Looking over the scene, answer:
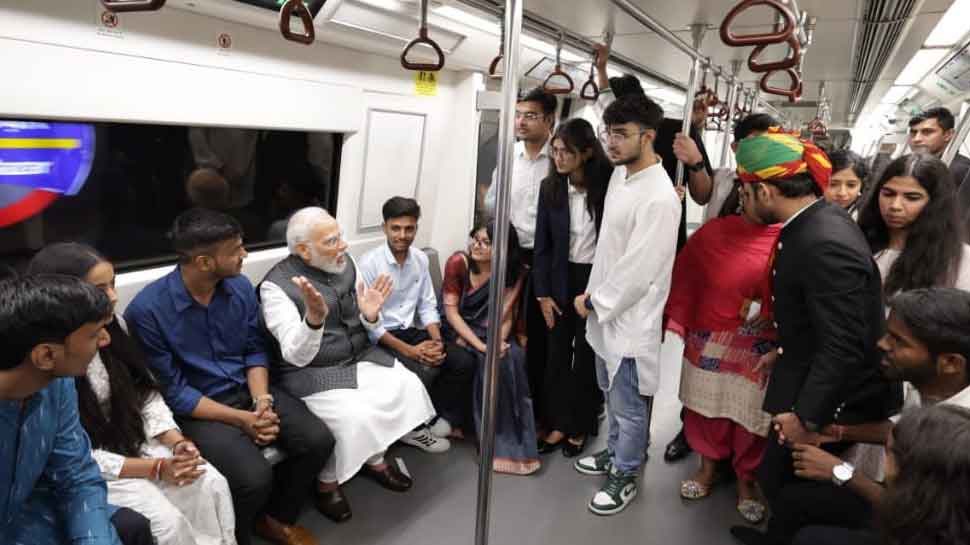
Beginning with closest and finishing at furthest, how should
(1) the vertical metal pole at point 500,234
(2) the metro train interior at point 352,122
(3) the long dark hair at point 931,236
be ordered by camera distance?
(1) the vertical metal pole at point 500,234
(2) the metro train interior at point 352,122
(3) the long dark hair at point 931,236

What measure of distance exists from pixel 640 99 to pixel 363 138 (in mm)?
1866

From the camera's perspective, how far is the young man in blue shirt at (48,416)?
4.82ft

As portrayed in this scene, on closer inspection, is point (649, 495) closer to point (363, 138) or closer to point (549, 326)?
point (549, 326)

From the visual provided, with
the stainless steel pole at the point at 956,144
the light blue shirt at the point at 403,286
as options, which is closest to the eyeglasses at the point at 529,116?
the light blue shirt at the point at 403,286

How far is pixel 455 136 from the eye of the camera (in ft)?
15.3

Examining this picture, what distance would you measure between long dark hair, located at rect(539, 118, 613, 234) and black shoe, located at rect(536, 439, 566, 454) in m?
1.34

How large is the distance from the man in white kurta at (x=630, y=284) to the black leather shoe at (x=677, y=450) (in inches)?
20.2

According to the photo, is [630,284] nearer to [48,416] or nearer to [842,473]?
[842,473]

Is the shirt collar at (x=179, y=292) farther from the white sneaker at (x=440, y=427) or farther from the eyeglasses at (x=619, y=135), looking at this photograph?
the eyeglasses at (x=619, y=135)

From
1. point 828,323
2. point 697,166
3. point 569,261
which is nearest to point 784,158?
point 828,323

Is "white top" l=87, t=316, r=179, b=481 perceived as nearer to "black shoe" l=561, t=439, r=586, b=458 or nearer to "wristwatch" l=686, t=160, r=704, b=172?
"black shoe" l=561, t=439, r=586, b=458

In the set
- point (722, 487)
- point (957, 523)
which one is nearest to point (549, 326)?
point (722, 487)

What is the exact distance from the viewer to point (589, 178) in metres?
3.36

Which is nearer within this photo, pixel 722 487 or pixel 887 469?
pixel 887 469
